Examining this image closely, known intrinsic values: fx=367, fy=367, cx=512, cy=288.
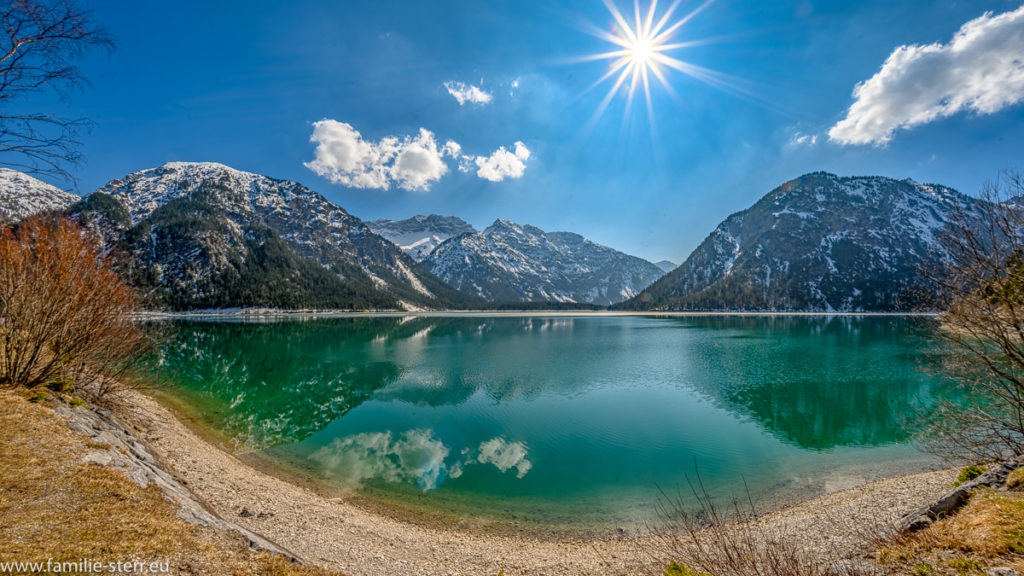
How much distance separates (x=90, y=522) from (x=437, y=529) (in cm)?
909

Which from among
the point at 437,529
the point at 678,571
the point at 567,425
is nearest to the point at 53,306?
the point at 437,529

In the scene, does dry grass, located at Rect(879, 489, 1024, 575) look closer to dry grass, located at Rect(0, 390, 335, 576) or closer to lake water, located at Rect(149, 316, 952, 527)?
lake water, located at Rect(149, 316, 952, 527)

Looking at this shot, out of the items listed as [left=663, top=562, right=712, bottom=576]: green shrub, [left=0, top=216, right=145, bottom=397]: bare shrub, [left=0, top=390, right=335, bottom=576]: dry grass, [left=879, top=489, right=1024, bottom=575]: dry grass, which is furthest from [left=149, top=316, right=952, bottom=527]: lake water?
[left=663, top=562, right=712, bottom=576]: green shrub

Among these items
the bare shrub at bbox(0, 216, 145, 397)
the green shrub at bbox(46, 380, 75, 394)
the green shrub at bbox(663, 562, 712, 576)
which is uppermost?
the bare shrub at bbox(0, 216, 145, 397)

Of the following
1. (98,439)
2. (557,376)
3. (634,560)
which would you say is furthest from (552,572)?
(557,376)

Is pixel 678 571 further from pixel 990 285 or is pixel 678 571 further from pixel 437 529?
pixel 990 285

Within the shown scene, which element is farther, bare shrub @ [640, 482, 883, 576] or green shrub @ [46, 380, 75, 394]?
green shrub @ [46, 380, 75, 394]

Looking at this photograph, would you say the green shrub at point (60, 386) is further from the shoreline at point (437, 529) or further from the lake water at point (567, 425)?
the lake water at point (567, 425)

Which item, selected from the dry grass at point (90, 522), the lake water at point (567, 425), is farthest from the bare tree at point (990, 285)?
the dry grass at point (90, 522)

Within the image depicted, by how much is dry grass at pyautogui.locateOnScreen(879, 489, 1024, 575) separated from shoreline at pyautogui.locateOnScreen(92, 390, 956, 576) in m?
2.19

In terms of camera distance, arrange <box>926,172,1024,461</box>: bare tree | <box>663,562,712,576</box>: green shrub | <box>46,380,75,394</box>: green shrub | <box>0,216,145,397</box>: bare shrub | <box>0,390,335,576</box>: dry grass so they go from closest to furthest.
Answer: <box>663,562,712,576</box>: green shrub → <box>0,390,335,576</box>: dry grass → <box>926,172,1024,461</box>: bare tree → <box>0,216,145,397</box>: bare shrub → <box>46,380,75,394</box>: green shrub

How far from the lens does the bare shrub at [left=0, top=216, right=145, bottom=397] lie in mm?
12156

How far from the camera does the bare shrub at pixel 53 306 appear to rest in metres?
12.2

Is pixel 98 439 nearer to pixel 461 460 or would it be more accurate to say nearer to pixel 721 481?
pixel 461 460
